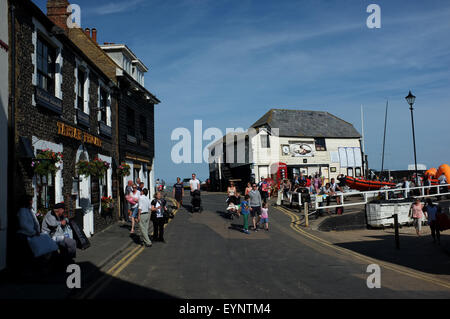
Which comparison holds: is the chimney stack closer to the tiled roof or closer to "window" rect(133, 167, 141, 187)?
"window" rect(133, 167, 141, 187)

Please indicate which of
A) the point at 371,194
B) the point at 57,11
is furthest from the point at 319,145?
the point at 57,11

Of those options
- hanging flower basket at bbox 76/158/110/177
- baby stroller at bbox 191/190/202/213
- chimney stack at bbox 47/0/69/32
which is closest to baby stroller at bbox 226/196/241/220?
baby stroller at bbox 191/190/202/213

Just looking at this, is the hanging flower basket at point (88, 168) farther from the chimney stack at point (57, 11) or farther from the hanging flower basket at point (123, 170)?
the chimney stack at point (57, 11)

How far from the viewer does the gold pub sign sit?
498 inches

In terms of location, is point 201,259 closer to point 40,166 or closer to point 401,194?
point 40,166

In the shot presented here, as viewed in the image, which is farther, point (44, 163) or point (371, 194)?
point (371, 194)

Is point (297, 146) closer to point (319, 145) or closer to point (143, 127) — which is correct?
point (319, 145)

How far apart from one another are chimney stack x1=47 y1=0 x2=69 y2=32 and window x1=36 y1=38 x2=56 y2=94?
700 cm

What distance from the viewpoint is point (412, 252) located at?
12.7 m

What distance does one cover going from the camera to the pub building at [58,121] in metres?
10.1

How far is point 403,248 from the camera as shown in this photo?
1345cm

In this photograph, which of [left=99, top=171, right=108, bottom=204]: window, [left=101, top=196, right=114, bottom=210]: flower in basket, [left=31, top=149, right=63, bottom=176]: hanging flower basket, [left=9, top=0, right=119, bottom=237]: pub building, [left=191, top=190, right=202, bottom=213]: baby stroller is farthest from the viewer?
[left=191, top=190, right=202, bottom=213]: baby stroller

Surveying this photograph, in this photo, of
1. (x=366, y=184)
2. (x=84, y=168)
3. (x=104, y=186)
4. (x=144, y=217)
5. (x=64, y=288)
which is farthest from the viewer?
(x=366, y=184)

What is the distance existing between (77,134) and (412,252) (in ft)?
40.9
